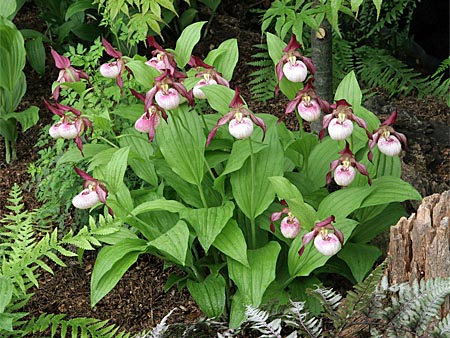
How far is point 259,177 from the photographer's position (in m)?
2.81

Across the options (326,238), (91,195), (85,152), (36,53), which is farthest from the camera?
(36,53)

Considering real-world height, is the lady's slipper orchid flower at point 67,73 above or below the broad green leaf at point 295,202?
above

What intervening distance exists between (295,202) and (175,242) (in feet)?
1.45

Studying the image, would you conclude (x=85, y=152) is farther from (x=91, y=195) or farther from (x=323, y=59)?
(x=323, y=59)

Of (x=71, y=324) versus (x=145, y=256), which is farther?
(x=145, y=256)

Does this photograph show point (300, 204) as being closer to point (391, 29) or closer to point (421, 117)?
point (421, 117)

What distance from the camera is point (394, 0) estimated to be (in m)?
4.22

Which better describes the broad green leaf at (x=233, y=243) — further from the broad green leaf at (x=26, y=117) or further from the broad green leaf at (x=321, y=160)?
the broad green leaf at (x=26, y=117)

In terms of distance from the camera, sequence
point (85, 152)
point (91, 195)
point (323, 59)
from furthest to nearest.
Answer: point (323, 59) → point (85, 152) → point (91, 195)

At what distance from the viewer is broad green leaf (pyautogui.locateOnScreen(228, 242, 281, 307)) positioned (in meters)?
2.66

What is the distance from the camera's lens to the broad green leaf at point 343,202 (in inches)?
106

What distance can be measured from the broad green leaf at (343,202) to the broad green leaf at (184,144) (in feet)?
1.51

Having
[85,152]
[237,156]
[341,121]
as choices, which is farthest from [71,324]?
[341,121]

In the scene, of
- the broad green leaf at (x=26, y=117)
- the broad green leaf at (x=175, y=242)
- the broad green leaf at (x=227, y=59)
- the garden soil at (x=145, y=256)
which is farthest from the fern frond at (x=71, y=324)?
the broad green leaf at (x=26, y=117)
